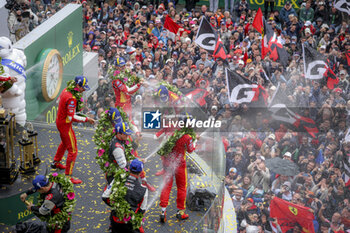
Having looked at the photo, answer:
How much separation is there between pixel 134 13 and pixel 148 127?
11326 millimetres

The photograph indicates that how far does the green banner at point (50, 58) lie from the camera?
13.4 metres

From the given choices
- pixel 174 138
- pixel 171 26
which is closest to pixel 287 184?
pixel 174 138

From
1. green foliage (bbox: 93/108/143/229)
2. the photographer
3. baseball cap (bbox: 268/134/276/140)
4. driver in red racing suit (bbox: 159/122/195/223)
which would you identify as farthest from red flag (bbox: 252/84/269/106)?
the photographer

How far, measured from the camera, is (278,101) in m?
17.1

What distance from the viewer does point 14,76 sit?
1173 cm

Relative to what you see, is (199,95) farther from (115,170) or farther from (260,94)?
(115,170)

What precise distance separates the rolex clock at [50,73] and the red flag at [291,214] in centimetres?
602

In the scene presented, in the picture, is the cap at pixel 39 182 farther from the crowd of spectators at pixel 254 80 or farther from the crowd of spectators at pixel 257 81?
the crowd of spectators at pixel 257 81

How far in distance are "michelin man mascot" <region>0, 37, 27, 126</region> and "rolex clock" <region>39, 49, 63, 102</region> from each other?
4.82 ft

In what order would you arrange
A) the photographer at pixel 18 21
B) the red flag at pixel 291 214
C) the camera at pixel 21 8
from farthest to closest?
the camera at pixel 21 8, the photographer at pixel 18 21, the red flag at pixel 291 214

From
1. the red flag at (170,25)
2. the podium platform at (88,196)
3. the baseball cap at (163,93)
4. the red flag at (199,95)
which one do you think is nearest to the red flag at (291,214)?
the podium platform at (88,196)

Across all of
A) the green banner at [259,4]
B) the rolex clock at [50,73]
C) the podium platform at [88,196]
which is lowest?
the green banner at [259,4]

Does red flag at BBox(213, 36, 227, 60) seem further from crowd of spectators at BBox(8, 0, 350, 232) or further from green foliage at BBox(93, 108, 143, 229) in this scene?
green foliage at BBox(93, 108, 143, 229)

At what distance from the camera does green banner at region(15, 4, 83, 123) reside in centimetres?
1342
